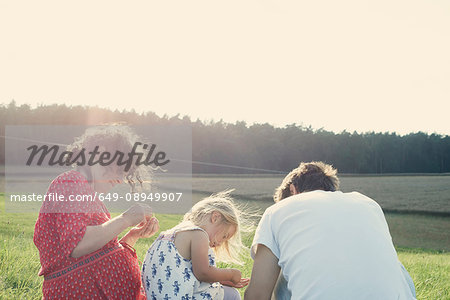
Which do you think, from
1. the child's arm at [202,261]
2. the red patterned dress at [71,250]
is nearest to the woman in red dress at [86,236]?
the red patterned dress at [71,250]

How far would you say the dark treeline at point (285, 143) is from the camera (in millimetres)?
34281

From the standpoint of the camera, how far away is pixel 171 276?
2.57 m

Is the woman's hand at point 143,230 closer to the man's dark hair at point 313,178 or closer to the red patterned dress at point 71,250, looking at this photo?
the red patterned dress at point 71,250

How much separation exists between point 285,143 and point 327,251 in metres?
35.3

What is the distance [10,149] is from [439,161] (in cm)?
3335

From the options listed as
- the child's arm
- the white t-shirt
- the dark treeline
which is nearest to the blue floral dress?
the child's arm

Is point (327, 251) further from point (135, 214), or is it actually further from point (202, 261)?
point (135, 214)

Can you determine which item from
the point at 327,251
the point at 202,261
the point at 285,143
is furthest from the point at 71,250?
the point at 285,143

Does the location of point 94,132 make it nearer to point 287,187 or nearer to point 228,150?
point 287,187

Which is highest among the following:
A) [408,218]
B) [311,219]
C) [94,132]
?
[94,132]

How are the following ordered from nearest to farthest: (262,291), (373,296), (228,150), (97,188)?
(373,296), (262,291), (97,188), (228,150)

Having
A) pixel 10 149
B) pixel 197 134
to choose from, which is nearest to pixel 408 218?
pixel 197 134

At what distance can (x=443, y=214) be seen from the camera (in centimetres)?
2964

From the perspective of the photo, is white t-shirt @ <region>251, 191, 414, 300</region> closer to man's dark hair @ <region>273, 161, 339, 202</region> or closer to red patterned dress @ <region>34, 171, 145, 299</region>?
man's dark hair @ <region>273, 161, 339, 202</region>
